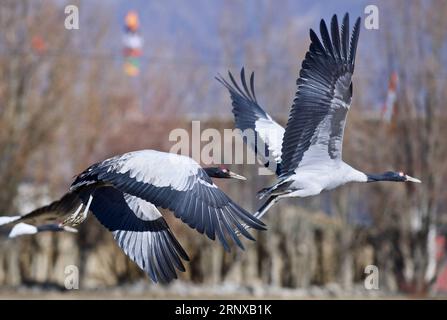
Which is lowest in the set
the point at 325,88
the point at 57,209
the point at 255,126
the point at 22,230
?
the point at 22,230

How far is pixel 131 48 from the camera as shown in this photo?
32.1 m

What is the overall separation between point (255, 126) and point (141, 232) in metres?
2.71

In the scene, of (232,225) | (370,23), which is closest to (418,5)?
(370,23)

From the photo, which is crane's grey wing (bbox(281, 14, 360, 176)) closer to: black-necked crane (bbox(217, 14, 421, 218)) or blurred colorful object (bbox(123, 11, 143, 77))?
black-necked crane (bbox(217, 14, 421, 218))

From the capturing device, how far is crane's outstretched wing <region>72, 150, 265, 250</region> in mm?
9000

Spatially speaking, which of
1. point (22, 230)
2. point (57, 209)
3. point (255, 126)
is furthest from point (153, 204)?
point (255, 126)

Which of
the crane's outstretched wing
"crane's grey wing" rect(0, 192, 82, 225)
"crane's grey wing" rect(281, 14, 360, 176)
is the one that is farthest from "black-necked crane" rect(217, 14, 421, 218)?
"crane's grey wing" rect(0, 192, 82, 225)

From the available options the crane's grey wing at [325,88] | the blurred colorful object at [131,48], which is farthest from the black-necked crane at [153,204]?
the blurred colorful object at [131,48]

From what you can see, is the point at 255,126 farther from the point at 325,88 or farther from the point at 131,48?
the point at 131,48

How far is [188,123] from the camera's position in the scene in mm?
31078

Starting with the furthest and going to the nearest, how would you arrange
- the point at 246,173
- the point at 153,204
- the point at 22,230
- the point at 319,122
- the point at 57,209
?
1. the point at 246,173
2. the point at 22,230
3. the point at 57,209
4. the point at 319,122
5. the point at 153,204

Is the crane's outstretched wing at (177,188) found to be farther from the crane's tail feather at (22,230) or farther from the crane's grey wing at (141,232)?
the crane's tail feather at (22,230)

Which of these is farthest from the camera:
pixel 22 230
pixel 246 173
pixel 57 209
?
pixel 246 173

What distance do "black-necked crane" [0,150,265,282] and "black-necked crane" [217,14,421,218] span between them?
0.79 meters
